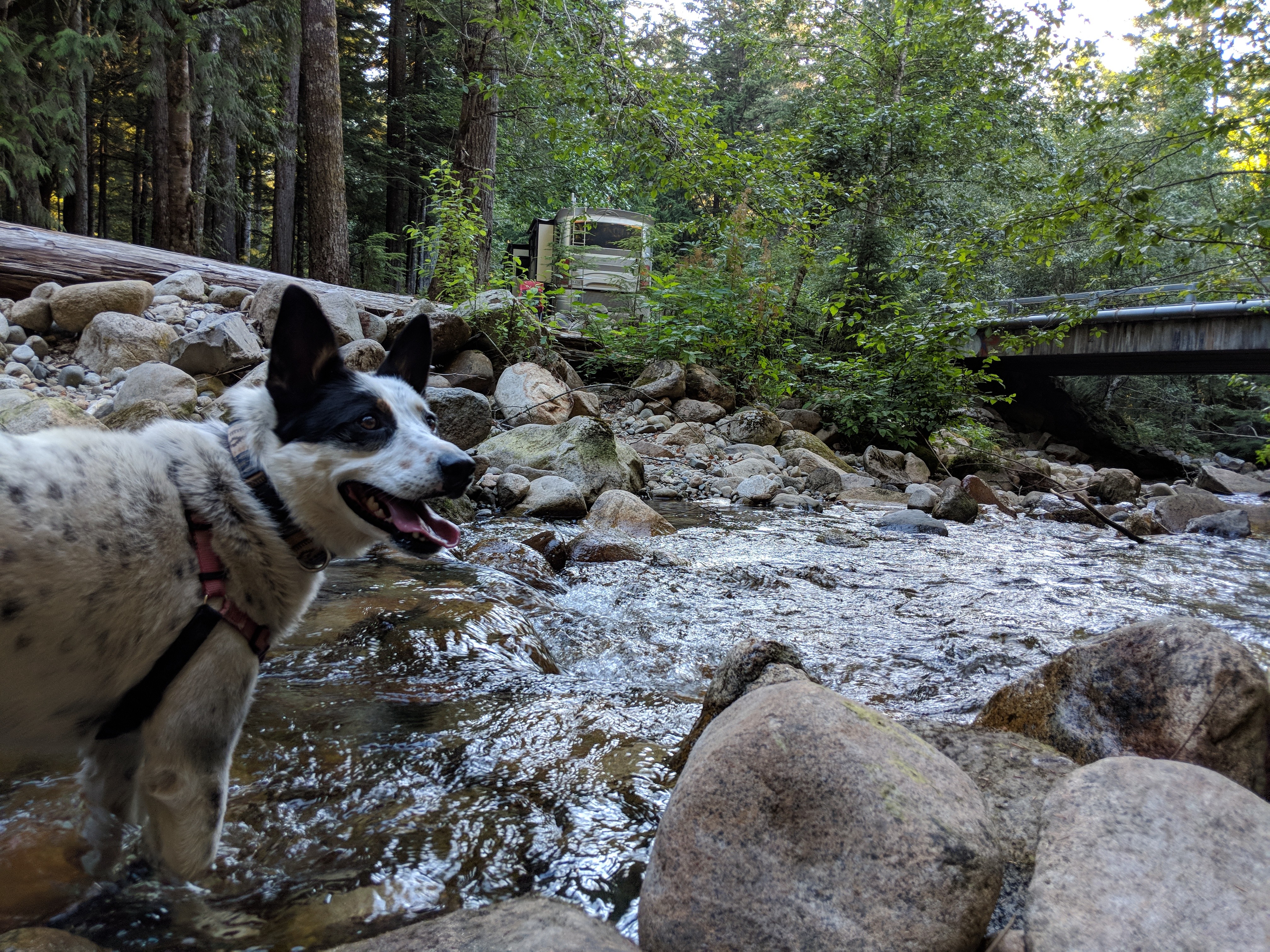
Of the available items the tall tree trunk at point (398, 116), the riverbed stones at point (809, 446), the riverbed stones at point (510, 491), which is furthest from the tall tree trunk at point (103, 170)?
the riverbed stones at point (809, 446)

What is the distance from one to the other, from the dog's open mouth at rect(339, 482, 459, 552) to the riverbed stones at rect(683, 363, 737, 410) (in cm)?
1149

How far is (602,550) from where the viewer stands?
20.4 feet

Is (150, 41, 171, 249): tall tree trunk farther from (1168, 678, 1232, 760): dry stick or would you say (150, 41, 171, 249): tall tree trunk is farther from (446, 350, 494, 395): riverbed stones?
(1168, 678, 1232, 760): dry stick

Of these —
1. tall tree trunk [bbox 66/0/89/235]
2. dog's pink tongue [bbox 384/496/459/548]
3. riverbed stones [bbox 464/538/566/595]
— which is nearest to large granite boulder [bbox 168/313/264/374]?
riverbed stones [bbox 464/538/566/595]

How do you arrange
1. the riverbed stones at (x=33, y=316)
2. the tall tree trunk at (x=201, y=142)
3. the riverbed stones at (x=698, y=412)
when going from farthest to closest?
the tall tree trunk at (x=201, y=142)
the riverbed stones at (x=698, y=412)
the riverbed stones at (x=33, y=316)

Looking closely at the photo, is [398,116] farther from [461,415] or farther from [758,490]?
[758,490]

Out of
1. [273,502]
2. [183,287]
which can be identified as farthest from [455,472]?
[183,287]

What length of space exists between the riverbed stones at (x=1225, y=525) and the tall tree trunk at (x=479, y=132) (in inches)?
450

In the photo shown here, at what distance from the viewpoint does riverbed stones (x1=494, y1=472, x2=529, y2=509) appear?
7613 millimetres

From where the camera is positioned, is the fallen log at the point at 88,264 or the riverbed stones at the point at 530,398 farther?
the riverbed stones at the point at 530,398

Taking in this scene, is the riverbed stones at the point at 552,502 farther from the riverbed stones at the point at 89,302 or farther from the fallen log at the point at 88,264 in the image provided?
the riverbed stones at the point at 89,302

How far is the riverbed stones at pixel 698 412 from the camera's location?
1291 centimetres

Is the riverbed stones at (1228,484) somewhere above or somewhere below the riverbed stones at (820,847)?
below

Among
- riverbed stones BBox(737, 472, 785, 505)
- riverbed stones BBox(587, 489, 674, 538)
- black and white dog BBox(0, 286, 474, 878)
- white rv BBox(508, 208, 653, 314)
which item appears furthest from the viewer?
white rv BBox(508, 208, 653, 314)
